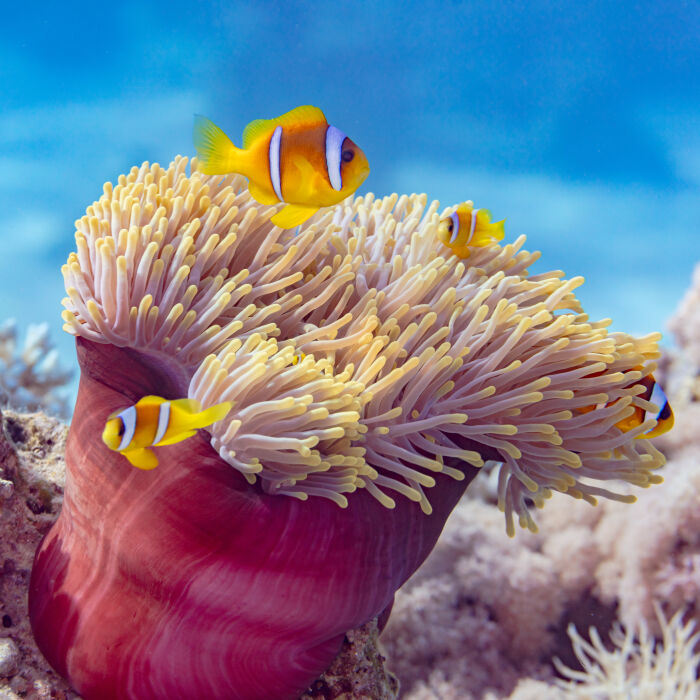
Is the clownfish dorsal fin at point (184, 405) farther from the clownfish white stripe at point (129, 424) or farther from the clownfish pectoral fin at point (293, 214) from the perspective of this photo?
the clownfish pectoral fin at point (293, 214)

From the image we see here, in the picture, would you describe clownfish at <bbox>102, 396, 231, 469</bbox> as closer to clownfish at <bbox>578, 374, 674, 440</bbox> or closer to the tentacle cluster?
the tentacle cluster

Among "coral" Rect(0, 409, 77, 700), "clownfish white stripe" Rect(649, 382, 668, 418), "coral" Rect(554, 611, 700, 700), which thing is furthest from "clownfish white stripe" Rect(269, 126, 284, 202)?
"coral" Rect(554, 611, 700, 700)

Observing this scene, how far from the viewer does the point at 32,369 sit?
269 centimetres

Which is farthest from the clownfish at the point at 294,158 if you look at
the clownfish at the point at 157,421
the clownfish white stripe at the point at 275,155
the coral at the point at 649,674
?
the coral at the point at 649,674

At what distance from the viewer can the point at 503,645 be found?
2467 millimetres

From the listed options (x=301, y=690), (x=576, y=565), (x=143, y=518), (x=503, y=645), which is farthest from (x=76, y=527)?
(x=576, y=565)

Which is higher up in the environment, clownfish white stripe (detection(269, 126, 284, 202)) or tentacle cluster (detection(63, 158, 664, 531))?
clownfish white stripe (detection(269, 126, 284, 202))

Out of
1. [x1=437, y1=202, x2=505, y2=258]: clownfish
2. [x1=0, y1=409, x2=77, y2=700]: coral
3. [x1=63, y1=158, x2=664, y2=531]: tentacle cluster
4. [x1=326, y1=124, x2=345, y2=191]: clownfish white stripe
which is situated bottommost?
[x1=0, y1=409, x2=77, y2=700]: coral

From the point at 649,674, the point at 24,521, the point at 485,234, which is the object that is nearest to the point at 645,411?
the point at 485,234

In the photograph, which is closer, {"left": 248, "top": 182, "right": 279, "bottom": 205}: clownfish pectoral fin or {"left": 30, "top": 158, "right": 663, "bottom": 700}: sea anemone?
{"left": 30, "top": 158, "right": 663, "bottom": 700}: sea anemone

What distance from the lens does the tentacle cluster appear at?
83 cm

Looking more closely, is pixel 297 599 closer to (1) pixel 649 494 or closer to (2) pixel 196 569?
(2) pixel 196 569

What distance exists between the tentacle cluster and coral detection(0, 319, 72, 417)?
1931 millimetres

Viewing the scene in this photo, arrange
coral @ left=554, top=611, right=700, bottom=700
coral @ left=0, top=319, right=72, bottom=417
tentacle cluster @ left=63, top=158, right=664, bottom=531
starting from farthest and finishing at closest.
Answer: coral @ left=0, top=319, right=72, bottom=417, coral @ left=554, top=611, right=700, bottom=700, tentacle cluster @ left=63, top=158, right=664, bottom=531
